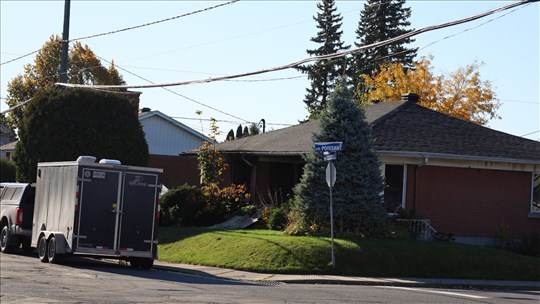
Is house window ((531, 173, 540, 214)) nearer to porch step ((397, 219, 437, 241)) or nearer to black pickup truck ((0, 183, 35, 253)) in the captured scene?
porch step ((397, 219, 437, 241))

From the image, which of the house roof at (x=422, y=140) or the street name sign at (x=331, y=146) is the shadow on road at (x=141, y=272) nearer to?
the street name sign at (x=331, y=146)

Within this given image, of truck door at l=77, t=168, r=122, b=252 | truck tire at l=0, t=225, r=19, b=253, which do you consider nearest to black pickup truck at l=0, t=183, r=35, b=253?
truck tire at l=0, t=225, r=19, b=253

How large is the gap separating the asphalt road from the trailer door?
671mm

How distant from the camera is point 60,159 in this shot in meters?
35.1

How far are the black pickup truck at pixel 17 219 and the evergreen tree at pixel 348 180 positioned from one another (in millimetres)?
8186

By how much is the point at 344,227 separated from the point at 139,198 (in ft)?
22.2

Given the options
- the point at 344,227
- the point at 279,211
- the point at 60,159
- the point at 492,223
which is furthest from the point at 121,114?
the point at 492,223

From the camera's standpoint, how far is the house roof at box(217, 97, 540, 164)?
29828 millimetres

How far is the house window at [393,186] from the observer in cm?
3012

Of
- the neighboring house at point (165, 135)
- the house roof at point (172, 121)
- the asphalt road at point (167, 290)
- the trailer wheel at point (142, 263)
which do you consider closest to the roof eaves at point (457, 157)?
the asphalt road at point (167, 290)

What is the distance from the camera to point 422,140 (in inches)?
1205

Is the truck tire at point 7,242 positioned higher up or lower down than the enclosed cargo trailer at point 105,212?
lower down

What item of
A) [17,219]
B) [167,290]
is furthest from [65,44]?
[167,290]

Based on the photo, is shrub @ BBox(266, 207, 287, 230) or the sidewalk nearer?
the sidewalk
